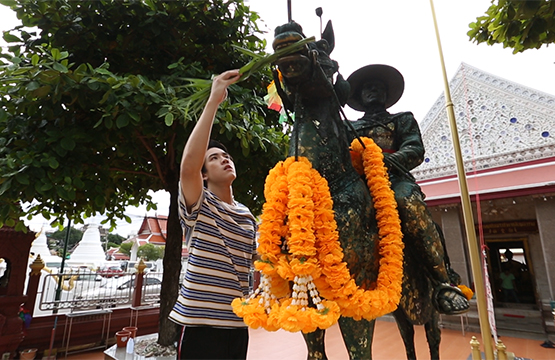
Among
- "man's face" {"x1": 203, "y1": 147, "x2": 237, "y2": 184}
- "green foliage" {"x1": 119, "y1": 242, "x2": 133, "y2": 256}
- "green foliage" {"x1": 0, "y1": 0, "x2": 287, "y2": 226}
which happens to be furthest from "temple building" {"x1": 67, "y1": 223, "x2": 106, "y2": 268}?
"man's face" {"x1": 203, "y1": 147, "x2": 237, "y2": 184}

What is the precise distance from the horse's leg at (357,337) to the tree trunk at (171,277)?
3.35 m

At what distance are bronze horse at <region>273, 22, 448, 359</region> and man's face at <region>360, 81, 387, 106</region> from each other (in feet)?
1.64

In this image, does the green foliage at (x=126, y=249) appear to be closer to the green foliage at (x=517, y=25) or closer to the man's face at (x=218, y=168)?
the man's face at (x=218, y=168)

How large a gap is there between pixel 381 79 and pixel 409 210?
102 cm

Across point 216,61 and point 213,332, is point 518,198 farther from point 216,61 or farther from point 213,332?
point 213,332

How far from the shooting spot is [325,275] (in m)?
1.33

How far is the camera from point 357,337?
1454 millimetres

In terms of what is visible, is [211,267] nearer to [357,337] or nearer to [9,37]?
[357,337]

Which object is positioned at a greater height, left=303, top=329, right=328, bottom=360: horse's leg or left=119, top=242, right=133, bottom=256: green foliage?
left=119, top=242, right=133, bottom=256: green foliage

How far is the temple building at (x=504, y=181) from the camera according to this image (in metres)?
6.91

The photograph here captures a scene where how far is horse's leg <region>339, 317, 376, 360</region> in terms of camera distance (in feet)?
4.72

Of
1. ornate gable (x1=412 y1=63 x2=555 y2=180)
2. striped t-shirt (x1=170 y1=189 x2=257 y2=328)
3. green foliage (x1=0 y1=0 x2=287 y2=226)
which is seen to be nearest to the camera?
striped t-shirt (x1=170 y1=189 x2=257 y2=328)

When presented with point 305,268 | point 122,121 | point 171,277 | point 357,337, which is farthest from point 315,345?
point 171,277

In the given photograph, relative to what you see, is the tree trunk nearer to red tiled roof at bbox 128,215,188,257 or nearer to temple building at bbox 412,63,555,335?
temple building at bbox 412,63,555,335
